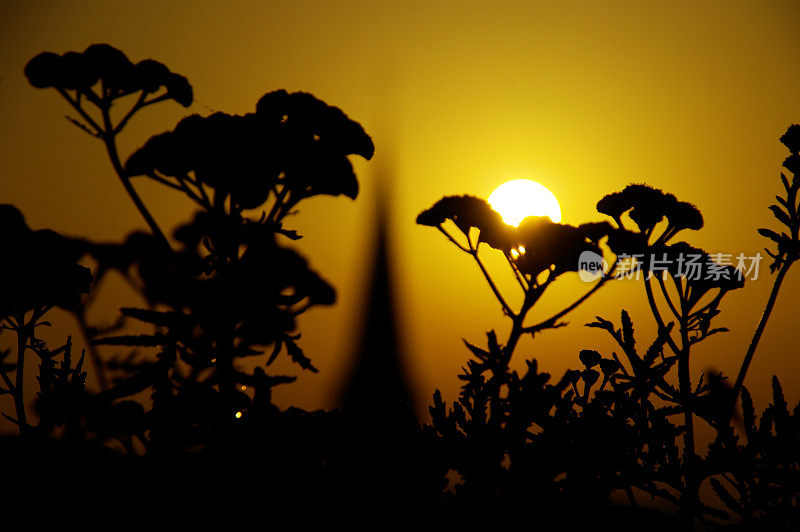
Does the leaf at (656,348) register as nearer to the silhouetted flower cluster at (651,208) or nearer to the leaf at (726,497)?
→ the silhouetted flower cluster at (651,208)

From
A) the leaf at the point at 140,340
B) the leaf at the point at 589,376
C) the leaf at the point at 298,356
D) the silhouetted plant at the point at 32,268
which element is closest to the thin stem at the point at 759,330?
the leaf at the point at 589,376

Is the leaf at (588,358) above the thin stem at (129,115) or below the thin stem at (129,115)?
below

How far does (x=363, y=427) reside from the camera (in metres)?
3.96

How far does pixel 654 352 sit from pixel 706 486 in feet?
6.41

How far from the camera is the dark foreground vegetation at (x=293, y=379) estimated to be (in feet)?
11.1

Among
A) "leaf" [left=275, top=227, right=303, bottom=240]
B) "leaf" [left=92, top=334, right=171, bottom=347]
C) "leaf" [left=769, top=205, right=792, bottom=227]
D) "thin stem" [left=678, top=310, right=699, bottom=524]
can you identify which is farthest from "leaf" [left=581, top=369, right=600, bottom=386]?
"leaf" [left=92, top=334, right=171, bottom=347]

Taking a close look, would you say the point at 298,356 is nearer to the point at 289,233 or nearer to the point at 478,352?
the point at 289,233

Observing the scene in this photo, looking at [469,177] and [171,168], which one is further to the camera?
[469,177]

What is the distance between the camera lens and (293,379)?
3.49m

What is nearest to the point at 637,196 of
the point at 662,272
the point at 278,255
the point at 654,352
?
the point at 662,272

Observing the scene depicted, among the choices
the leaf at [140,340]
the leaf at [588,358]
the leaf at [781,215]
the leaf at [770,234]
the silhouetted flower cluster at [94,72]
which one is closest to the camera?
the leaf at [140,340]

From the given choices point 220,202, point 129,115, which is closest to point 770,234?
point 220,202

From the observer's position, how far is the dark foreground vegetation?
338cm

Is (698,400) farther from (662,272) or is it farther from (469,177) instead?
(469,177)
